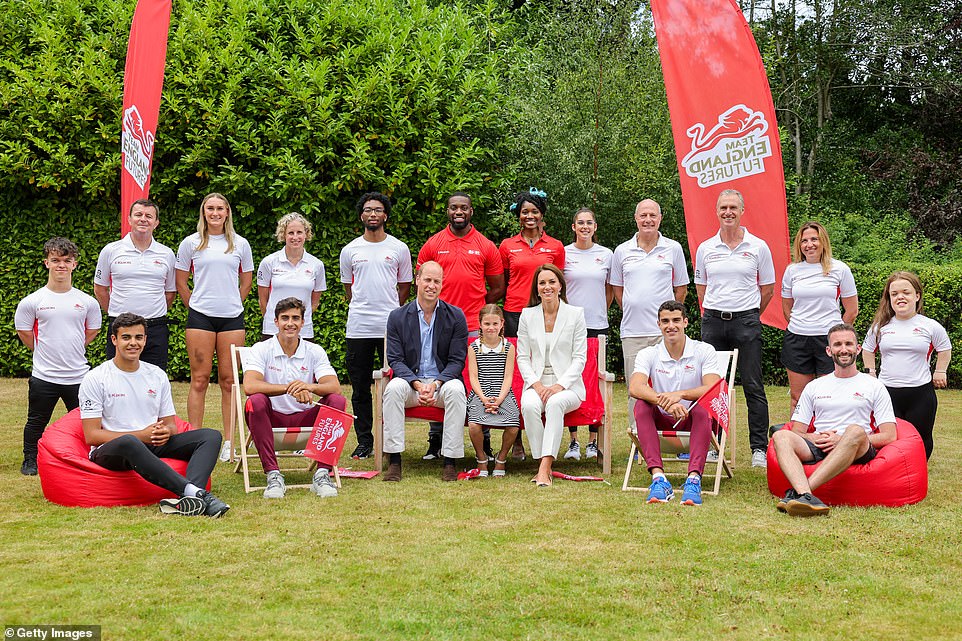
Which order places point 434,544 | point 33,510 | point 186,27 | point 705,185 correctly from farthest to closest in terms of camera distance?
point 186,27 → point 705,185 → point 33,510 → point 434,544

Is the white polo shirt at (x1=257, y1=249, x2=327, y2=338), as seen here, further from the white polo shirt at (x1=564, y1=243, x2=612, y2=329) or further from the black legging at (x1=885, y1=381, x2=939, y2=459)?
the black legging at (x1=885, y1=381, x2=939, y2=459)

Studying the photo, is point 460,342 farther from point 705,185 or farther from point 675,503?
point 705,185

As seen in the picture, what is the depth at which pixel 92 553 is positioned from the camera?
4066 millimetres

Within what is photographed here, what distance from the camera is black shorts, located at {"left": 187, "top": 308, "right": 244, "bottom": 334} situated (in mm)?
6488

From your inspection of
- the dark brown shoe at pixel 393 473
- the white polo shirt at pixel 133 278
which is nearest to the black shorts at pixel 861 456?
the dark brown shoe at pixel 393 473

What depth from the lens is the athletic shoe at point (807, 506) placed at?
15.8ft

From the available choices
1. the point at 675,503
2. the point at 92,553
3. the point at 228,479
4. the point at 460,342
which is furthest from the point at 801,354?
the point at 92,553

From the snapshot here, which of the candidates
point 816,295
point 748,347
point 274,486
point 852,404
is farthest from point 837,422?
point 274,486

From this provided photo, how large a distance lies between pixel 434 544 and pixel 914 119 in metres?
15.4

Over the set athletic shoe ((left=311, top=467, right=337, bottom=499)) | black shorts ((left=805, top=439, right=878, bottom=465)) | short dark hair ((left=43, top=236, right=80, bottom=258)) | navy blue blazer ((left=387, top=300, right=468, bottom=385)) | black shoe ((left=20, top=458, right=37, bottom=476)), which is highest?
short dark hair ((left=43, top=236, right=80, bottom=258))

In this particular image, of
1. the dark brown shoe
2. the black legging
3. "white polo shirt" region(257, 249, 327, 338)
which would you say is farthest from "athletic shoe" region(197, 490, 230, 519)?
the black legging

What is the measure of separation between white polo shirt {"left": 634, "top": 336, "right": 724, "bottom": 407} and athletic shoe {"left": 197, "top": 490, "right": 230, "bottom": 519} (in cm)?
249

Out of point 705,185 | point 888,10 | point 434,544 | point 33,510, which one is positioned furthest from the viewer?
point 888,10

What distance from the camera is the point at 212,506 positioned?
15.9 feet
